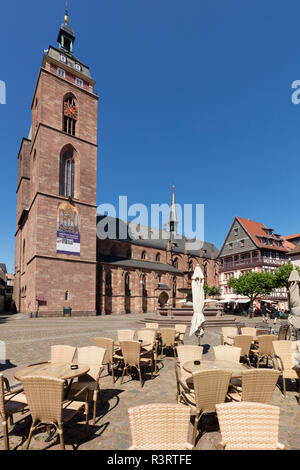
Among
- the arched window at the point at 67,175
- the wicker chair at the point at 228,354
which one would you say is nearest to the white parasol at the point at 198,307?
the wicker chair at the point at 228,354

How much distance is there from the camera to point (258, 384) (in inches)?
160

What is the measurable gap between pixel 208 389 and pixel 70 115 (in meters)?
36.2

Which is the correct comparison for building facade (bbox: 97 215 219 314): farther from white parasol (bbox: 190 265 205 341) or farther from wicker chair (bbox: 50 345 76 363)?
wicker chair (bbox: 50 345 76 363)

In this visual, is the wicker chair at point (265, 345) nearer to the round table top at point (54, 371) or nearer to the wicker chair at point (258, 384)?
the wicker chair at point (258, 384)

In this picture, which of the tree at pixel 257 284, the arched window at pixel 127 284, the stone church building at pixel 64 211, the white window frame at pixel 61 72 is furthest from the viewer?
the arched window at pixel 127 284

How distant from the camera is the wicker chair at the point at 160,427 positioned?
100 inches

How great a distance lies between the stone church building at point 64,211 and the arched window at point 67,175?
0.12m

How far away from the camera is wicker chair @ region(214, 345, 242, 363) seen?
600 cm

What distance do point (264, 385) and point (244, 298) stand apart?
34326 millimetres

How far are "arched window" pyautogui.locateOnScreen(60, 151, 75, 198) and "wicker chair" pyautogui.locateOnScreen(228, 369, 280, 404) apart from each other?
31.4 m

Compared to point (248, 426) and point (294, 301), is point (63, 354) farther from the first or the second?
point (294, 301)

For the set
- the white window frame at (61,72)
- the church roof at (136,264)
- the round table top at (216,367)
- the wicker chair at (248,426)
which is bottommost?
the round table top at (216,367)

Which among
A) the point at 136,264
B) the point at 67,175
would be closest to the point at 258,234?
the point at 136,264
